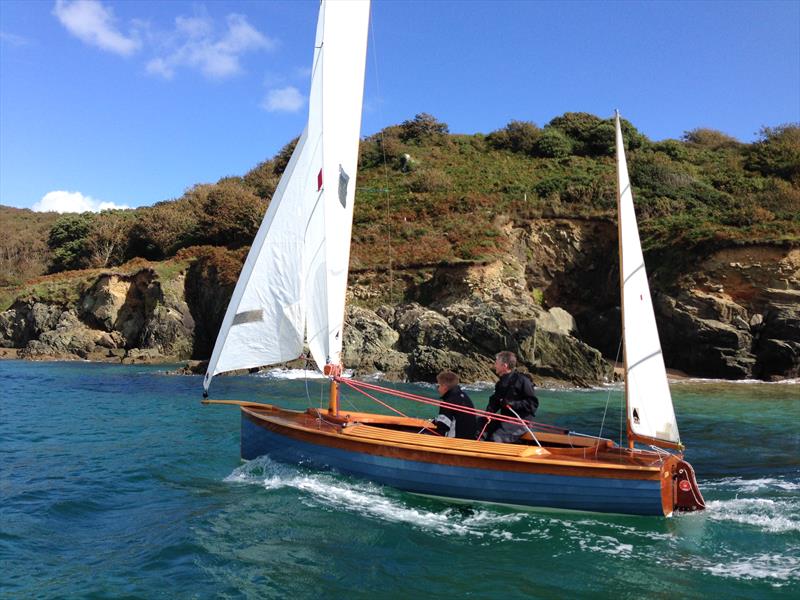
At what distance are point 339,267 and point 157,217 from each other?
134 feet

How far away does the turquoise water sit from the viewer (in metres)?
5.77

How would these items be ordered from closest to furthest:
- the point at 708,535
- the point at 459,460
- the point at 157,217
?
the point at 708,535, the point at 459,460, the point at 157,217

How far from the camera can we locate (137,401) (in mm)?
17812

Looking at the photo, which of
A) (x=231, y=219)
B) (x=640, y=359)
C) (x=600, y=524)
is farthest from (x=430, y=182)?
(x=600, y=524)

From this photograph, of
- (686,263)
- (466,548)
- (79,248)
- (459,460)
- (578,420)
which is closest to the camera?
(466,548)

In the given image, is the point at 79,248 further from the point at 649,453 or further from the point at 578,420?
the point at 649,453

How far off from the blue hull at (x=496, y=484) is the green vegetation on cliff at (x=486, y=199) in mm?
20589

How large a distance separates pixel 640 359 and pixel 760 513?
8.51ft

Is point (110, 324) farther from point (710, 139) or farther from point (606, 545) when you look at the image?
point (710, 139)

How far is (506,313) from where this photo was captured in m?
24.9

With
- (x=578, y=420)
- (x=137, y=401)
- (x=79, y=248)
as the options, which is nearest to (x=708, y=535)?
(x=578, y=420)

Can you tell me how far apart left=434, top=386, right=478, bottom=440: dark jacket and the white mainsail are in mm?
1942

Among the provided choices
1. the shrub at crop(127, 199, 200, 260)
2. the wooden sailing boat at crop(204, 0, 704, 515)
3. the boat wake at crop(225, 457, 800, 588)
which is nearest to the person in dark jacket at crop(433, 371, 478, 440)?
the wooden sailing boat at crop(204, 0, 704, 515)

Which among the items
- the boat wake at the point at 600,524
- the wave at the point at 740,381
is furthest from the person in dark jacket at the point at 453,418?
the wave at the point at 740,381
